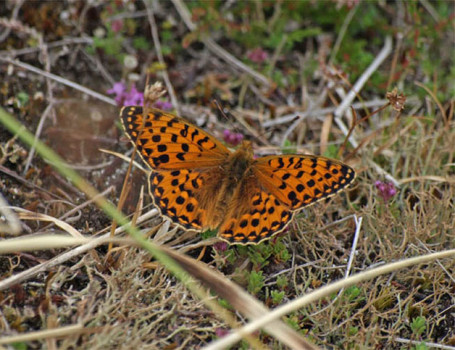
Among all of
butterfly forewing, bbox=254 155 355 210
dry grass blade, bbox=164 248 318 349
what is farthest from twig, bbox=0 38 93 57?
dry grass blade, bbox=164 248 318 349

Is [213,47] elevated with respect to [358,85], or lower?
elevated

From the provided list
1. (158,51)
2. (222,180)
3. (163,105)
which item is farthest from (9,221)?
(158,51)

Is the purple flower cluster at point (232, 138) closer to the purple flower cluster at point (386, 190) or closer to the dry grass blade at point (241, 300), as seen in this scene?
the purple flower cluster at point (386, 190)

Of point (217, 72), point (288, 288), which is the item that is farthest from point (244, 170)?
point (217, 72)

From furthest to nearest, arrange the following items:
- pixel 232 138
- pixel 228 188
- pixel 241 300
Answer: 1. pixel 232 138
2. pixel 228 188
3. pixel 241 300

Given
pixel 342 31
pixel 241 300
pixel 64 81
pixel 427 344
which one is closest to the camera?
Result: pixel 241 300

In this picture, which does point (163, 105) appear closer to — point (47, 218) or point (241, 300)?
point (47, 218)

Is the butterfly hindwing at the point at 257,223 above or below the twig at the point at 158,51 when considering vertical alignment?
below

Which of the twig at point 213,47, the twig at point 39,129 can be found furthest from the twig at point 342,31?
the twig at point 39,129
